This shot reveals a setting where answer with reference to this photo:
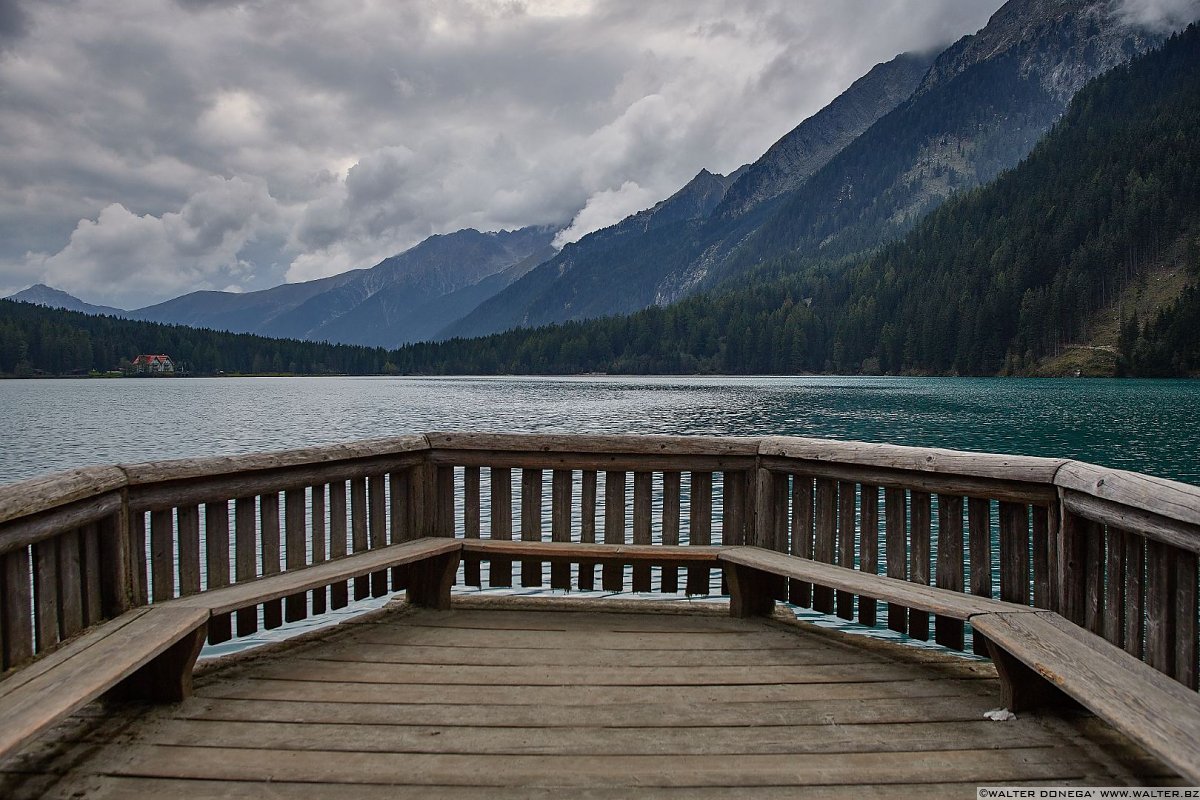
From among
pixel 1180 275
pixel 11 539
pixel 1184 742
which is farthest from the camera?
pixel 1180 275

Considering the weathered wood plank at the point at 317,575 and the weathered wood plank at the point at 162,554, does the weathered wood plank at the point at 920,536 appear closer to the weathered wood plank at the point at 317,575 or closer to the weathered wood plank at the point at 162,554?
Answer: the weathered wood plank at the point at 317,575

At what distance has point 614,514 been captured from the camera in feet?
20.9

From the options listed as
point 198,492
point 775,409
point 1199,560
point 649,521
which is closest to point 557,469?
point 649,521

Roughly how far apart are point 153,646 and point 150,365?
217 m

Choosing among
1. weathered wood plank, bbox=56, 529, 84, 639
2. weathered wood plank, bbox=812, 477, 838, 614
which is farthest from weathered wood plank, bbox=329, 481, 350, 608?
weathered wood plank, bbox=812, 477, 838, 614

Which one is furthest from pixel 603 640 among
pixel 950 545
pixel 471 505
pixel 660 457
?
pixel 950 545

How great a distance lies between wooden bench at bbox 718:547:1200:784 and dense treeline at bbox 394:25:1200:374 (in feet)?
425

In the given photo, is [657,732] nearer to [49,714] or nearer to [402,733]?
[402,733]

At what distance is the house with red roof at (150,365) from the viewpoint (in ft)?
623

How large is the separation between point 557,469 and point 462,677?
6.62 ft

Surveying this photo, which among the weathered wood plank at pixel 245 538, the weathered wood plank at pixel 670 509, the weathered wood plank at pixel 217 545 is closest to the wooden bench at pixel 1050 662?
the weathered wood plank at pixel 670 509

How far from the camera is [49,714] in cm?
302

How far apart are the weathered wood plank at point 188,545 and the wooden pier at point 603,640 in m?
0.03

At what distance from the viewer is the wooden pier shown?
344 centimetres
